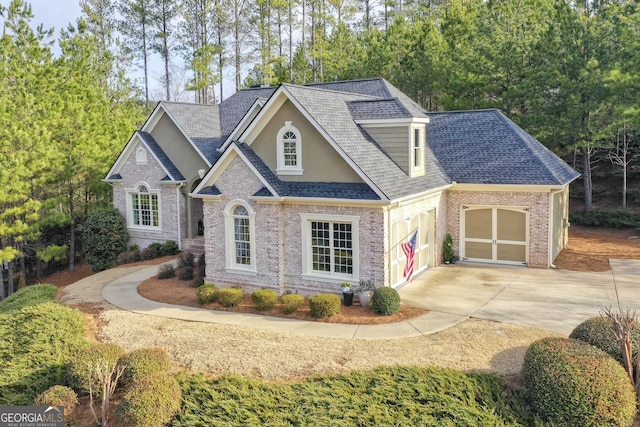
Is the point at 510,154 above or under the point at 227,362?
above

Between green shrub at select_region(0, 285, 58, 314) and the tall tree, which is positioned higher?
the tall tree

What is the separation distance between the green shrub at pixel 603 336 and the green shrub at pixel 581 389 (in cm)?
82

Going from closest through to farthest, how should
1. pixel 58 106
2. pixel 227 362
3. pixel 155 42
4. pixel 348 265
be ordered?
pixel 227 362, pixel 348 265, pixel 58 106, pixel 155 42

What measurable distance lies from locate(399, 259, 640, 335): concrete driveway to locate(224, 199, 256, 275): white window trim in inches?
209

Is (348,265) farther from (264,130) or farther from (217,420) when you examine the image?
(217,420)

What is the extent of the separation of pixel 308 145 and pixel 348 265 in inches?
167

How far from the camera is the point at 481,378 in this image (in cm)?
1107

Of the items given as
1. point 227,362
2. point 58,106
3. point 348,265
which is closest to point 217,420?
point 227,362

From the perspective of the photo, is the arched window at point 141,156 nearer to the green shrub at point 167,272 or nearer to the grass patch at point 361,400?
the green shrub at point 167,272

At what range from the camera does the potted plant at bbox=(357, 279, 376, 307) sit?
16672mm

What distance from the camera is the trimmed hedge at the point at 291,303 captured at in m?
16.4

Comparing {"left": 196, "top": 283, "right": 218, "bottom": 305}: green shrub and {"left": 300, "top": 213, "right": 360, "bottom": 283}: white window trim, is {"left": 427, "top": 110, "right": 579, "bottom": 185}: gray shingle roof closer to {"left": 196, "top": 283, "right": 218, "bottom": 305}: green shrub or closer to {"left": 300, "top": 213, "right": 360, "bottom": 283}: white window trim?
{"left": 300, "top": 213, "right": 360, "bottom": 283}: white window trim

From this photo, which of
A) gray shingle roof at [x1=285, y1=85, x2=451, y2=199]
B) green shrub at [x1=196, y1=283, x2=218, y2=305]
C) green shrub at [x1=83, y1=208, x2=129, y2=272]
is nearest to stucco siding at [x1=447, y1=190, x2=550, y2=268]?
gray shingle roof at [x1=285, y1=85, x2=451, y2=199]

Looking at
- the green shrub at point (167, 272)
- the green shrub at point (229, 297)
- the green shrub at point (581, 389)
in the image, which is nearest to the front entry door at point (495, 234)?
the green shrub at point (229, 297)
